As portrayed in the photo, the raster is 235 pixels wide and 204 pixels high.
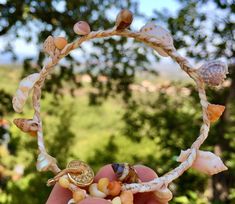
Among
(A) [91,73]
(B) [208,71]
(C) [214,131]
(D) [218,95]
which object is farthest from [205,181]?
(B) [208,71]

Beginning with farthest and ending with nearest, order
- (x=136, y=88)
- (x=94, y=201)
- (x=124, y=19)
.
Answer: (x=136, y=88), (x=124, y=19), (x=94, y=201)

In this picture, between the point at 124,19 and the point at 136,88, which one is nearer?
the point at 124,19

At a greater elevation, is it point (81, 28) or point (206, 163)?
point (81, 28)

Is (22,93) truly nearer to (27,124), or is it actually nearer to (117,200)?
(27,124)

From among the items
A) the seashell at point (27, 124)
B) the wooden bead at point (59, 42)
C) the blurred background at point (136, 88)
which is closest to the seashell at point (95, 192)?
the seashell at point (27, 124)

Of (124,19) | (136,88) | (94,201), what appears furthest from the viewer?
(136,88)

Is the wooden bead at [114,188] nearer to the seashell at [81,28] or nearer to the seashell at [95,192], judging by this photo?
the seashell at [95,192]

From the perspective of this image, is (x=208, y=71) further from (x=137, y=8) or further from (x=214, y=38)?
(x=137, y=8)

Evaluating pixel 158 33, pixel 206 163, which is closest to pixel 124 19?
pixel 158 33
